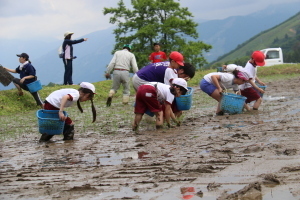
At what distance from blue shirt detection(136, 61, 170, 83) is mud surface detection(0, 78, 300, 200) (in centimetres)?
126

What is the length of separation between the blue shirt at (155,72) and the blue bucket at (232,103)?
5.04 ft

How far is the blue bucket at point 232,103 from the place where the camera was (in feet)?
33.8

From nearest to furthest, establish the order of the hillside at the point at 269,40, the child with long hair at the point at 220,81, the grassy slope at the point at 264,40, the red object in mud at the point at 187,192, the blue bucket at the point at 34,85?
the red object in mud at the point at 187,192
the child with long hair at the point at 220,81
the blue bucket at the point at 34,85
the hillside at the point at 269,40
the grassy slope at the point at 264,40

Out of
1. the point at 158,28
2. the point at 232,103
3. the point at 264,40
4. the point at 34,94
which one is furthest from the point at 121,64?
the point at 264,40

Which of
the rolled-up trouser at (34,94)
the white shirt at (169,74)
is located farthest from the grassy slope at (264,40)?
the white shirt at (169,74)

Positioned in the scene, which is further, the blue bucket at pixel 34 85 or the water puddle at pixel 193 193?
the blue bucket at pixel 34 85

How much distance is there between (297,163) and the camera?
15.9 ft

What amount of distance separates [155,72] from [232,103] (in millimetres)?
1873

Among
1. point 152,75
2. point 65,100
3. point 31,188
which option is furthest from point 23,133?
point 31,188

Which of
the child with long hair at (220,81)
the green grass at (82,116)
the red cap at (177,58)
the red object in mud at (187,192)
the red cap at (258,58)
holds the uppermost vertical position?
the red cap at (177,58)

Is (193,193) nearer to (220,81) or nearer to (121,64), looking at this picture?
(220,81)

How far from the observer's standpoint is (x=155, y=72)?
383 inches

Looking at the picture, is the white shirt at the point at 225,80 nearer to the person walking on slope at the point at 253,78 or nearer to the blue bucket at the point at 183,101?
the person walking on slope at the point at 253,78

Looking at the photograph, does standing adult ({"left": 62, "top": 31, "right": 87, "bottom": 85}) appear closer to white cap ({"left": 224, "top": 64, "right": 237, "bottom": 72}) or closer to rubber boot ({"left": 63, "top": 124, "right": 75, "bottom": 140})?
white cap ({"left": 224, "top": 64, "right": 237, "bottom": 72})
